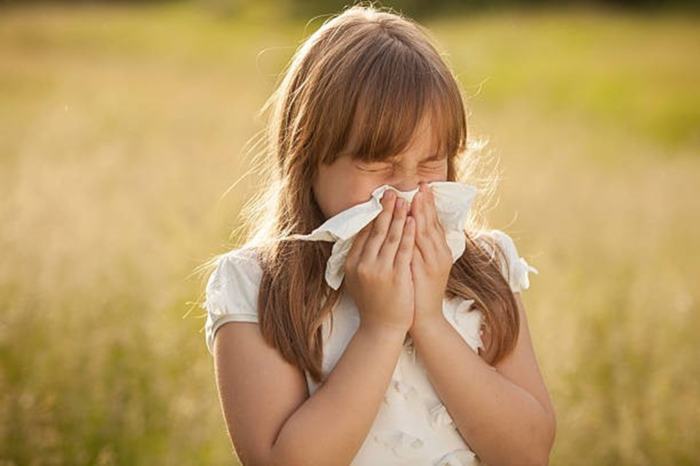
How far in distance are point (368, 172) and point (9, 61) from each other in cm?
1909

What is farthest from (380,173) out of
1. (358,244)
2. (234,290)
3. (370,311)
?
(234,290)

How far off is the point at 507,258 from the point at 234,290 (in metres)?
0.70

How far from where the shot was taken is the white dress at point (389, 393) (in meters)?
2.64

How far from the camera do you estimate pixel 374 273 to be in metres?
2.54

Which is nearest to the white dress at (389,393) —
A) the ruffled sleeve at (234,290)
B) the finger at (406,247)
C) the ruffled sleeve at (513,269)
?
the ruffled sleeve at (234,290)

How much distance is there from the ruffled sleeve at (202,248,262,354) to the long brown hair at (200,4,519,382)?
2cm

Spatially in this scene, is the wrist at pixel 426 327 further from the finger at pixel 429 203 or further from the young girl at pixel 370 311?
the finger at pixel 429 203

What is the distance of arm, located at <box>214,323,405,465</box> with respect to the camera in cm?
249

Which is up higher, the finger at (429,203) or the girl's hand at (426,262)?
the finger at (429,203)

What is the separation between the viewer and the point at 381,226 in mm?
2564

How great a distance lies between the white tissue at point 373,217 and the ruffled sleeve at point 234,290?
0.12 metres

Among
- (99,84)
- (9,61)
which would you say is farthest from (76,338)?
(9,61)

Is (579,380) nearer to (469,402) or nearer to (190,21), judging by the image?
(469,402)

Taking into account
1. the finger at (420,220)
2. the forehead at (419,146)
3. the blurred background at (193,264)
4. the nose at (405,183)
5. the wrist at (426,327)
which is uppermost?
the forehead at (419,146)
